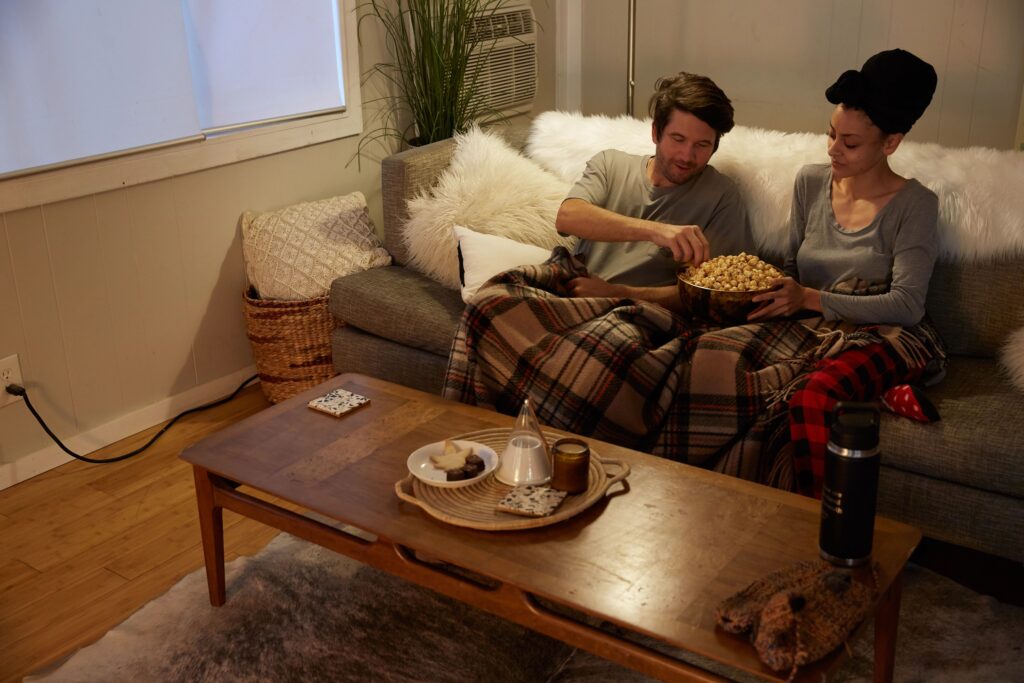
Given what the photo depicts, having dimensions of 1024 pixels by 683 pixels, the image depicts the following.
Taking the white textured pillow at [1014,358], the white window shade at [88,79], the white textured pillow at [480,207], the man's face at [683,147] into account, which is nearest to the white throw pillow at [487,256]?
the white textured pillow at [480,207]

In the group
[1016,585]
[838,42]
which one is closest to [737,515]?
[1016,585]

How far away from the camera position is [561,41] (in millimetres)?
3949

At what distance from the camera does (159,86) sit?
280cm

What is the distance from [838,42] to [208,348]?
2.25m

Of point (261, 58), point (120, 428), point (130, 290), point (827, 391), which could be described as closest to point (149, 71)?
point (261, 58)

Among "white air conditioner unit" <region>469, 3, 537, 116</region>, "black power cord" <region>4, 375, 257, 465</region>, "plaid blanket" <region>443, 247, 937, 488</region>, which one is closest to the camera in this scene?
"plaid blanket" <region>443, 247, 937, 488</region>

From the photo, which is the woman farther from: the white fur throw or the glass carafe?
the glass carafe

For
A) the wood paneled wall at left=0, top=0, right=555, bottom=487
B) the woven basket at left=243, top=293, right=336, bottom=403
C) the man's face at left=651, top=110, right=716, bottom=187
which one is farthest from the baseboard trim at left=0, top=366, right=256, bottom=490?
the man's face at left=651, top=110, right=716, bottom=187

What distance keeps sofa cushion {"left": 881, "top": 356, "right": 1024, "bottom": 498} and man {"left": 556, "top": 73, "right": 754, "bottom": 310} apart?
2.04 ft

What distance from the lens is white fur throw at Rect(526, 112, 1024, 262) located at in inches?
92.8

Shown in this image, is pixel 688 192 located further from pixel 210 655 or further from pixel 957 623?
pixel 210 655

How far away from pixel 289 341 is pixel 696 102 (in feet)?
4.45

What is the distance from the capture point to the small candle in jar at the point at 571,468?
1.71m

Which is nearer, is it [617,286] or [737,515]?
[737,515]
